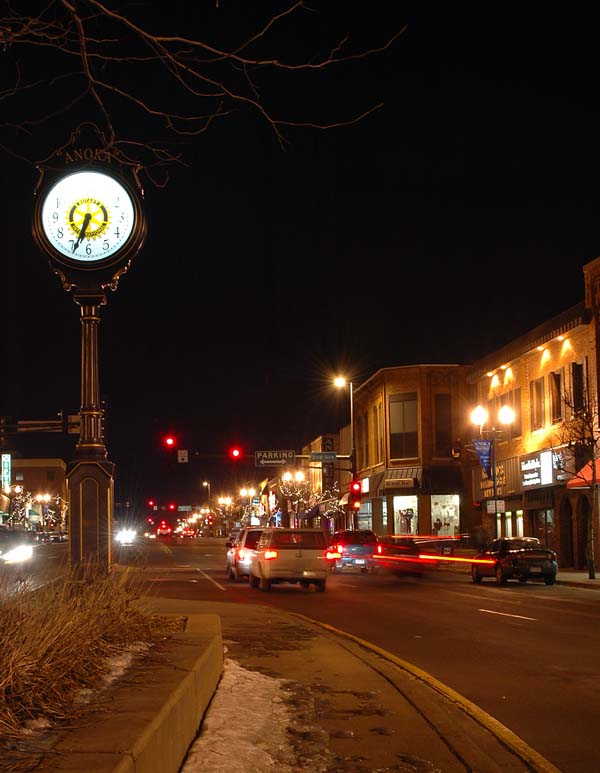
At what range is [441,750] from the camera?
7695mm

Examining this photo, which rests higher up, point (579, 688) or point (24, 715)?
point (24, 715)

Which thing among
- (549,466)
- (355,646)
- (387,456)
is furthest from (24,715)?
(387,456)

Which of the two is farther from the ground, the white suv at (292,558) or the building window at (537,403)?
the building window at (537,403)

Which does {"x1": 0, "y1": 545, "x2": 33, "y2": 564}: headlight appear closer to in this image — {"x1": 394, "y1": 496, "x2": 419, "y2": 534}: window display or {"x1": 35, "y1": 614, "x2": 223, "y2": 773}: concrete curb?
{"x1": 35, "y1": 614, "x2": 223, "y2": 773}: concrete curb

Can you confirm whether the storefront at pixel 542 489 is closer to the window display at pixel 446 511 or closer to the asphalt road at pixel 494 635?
the asphalt road at pixel 494 635

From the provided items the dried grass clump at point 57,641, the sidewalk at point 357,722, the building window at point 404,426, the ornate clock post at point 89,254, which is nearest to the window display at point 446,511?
the building window at point 404,426

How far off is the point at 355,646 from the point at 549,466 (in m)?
26.9

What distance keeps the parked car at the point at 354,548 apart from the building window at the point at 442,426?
897 inches

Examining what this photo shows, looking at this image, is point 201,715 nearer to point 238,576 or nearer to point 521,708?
point 521,708

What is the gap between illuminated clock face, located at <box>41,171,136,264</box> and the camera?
1184 centimetres

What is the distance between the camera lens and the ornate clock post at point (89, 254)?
456 inches

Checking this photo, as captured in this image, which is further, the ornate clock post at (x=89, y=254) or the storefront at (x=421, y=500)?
the storefront at (x=421, y=500)

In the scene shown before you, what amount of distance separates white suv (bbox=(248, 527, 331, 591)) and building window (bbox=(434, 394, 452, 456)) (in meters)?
33.1

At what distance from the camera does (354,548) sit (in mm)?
37281
